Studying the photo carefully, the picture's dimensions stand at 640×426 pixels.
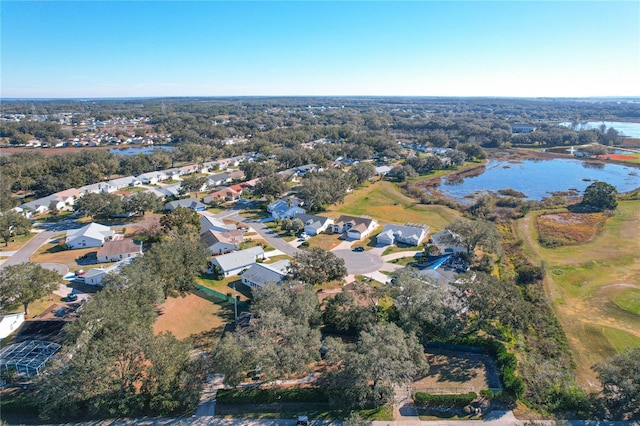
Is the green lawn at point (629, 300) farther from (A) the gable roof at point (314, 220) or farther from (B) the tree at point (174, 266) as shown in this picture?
(B) the tree at point (174, 266)

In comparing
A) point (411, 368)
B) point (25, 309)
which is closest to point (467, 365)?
point (411, 368)

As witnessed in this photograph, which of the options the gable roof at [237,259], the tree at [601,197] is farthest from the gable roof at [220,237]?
the tree at [601,197]

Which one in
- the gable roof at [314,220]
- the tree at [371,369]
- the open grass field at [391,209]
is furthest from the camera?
the open grass field at [391,209]

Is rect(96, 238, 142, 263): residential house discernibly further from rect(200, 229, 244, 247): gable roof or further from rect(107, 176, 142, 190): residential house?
rect(107, 176, 142, 190): residential house

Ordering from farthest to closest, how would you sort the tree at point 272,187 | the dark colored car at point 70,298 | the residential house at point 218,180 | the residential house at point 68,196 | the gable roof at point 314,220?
the residential house at point 218,180 → the tree at point 272,187 → the residential house at point 68,196 → the gable roof at point 314,220 → the dark colored car at point 70,298

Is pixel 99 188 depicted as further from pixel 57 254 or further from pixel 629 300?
pixel 629 300

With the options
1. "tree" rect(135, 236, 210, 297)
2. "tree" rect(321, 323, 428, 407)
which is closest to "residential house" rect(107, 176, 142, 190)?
"tree" rect(135, 236, 210, 297)

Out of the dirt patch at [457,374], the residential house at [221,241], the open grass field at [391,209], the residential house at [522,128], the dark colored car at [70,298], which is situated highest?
the residential house at [522,128]
